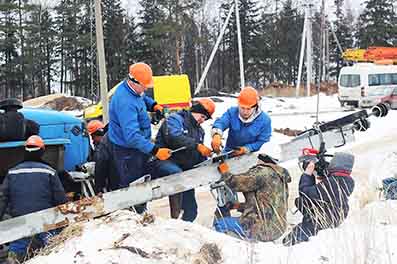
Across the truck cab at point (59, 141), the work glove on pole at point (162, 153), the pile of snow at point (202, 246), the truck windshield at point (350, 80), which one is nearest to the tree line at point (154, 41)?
the truck windshield at point (350, 80)

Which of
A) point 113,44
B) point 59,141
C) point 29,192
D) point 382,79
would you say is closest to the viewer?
point 29,192

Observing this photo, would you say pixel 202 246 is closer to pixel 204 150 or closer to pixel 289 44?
pixel 204 150

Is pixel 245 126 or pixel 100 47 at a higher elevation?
pixel 100 47

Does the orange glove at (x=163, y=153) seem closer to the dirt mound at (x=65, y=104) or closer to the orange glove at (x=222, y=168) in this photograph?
the orange glove at (x=222, y=168)

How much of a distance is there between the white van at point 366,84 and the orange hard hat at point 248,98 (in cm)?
2363

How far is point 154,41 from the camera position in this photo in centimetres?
4681

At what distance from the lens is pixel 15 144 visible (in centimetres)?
645

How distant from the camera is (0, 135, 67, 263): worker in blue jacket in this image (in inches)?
207

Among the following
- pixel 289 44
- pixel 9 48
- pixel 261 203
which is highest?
pixel 9 48

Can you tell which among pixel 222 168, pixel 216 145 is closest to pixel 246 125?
pixel 216 145

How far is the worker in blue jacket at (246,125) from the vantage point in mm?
6449

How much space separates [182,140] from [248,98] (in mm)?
807

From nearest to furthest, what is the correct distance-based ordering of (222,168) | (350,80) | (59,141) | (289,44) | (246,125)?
(222,168) → (246,125) → (59,141) → (350,80) → (289,44)

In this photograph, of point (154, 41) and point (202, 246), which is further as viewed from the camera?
point (154, 41)
